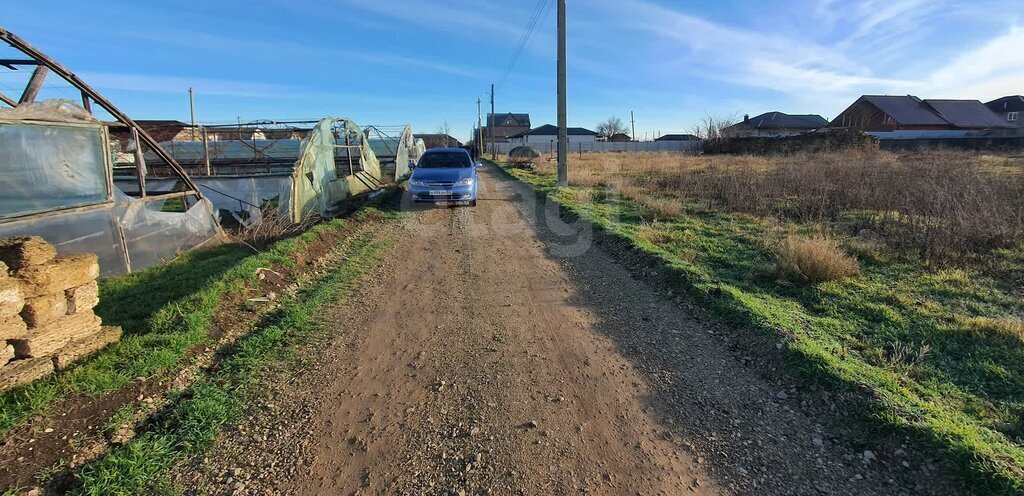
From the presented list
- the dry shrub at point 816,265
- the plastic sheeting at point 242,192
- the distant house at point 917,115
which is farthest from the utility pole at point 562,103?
the distant house at point 917,115

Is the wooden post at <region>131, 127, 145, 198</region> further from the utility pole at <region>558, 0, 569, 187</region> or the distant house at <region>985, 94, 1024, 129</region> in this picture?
the distant house at <region>985, 94, 1024, 129</region>

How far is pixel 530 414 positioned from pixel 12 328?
3.72 metres

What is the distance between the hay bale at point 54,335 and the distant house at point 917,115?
73940mm

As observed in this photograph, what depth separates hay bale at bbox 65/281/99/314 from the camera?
3.89m

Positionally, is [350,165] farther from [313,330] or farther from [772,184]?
[772,184]

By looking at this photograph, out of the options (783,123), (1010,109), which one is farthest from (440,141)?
(1010,109)

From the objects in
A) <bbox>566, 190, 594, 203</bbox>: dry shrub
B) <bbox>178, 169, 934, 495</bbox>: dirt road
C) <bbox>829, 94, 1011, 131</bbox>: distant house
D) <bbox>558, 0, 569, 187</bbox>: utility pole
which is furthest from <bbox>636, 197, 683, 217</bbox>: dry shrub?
<bbox>829, 94, 1011, 131</bbox>: distant house

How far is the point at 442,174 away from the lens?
13047mm

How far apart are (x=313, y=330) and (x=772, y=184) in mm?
14677

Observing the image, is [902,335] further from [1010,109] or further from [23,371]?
[1010,109]

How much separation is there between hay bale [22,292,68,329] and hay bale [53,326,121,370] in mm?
250

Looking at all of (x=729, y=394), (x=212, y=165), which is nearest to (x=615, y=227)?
(x=729, y=394)

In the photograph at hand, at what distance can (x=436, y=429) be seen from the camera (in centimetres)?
308

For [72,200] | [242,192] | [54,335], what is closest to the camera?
[54,335]
